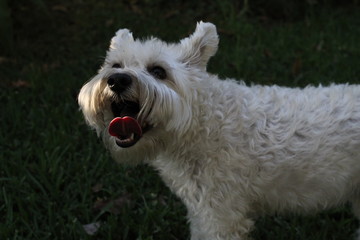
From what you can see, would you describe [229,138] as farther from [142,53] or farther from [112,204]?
[112,204]

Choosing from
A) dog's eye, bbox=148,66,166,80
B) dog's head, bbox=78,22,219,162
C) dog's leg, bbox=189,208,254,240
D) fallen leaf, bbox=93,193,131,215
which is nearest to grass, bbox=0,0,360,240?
fallen leaf, bbox=93,193,131,215

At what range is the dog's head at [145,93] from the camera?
2.70 metres

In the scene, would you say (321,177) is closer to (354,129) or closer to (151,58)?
(354,129)

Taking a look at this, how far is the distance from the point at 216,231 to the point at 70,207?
53.7 inches

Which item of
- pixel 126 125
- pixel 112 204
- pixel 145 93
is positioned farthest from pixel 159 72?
pixel 112 204

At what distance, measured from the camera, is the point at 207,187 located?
3.04 metres

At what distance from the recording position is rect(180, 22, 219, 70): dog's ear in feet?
10.1

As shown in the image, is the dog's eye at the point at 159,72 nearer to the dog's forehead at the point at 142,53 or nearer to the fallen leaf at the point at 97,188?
the dog's forehead at the point at 142,53

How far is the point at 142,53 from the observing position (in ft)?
9.67

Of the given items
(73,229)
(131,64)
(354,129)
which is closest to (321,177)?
(354,129)

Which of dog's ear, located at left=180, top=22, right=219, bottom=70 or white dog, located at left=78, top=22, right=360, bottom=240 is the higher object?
dog's ear, located at left=180, top=22, right=219, bottom=70

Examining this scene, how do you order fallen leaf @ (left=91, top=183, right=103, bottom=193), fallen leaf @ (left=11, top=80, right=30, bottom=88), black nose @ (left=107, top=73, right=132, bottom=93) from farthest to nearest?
fallen leaf @ (left=11, top=80, right=30, bottom=88) < fallen leaf @ (left=91, top=183, right=103, bottom=193) < black nose @ (left=107, top=73, right=132, bottom=93)

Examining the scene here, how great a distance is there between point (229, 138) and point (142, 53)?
2.43ft

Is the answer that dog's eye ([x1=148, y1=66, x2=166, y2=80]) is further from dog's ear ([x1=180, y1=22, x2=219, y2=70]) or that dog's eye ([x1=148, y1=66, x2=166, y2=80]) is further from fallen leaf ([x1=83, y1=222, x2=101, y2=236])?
fallen leaf ([x1=83, y1=222, x2=101, y2=236])
